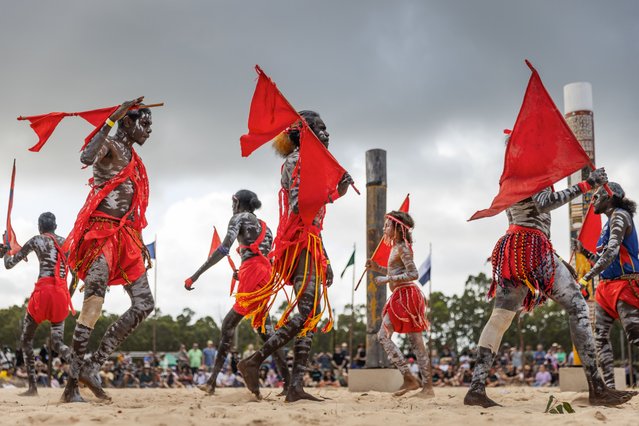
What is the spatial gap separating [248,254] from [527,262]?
9.74 ft

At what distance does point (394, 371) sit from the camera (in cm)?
976

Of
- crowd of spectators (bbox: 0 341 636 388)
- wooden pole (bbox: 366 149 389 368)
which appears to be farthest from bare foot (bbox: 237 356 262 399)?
crowd of spectators (bbox: 0 341 636 388)

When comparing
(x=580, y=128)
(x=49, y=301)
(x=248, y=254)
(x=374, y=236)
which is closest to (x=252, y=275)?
(x=248, y=254)

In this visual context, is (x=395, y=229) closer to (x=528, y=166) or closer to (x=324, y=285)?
(x=324, y=285)

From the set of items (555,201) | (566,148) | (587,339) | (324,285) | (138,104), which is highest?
(138,104)

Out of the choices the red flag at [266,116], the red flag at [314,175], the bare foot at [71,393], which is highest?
the red flag at [266,116]

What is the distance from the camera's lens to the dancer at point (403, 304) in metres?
7.26

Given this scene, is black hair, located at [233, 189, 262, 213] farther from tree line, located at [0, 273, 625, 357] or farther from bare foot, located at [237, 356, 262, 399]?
tree line, located at [0, 273, 625, 357]

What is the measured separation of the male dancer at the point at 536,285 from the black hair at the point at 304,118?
1.79m

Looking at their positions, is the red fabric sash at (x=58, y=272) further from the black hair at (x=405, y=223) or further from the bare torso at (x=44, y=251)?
the black hair at (x=405, y=223)

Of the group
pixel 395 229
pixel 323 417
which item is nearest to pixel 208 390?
pixel 395 229

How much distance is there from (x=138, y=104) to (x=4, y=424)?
9.13 ft

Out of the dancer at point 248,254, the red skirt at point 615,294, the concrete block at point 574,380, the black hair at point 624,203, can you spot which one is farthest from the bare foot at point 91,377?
the concrete block at point 574,380

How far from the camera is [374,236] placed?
10164mm
